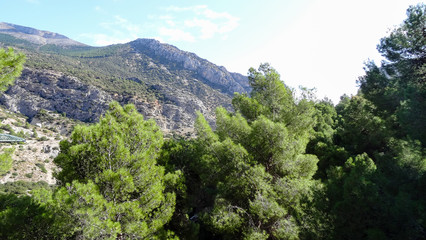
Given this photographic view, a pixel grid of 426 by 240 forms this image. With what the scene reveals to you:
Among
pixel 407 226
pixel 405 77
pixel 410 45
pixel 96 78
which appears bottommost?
pixel 96 78

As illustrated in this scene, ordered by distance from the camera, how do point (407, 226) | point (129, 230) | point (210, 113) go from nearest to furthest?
point (407, 226) < point (129, 230) < point (210, 113)

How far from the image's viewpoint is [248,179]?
9.52 metres

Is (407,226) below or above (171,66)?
below

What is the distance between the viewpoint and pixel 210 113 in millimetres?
109312

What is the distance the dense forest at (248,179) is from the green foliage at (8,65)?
3 centimetres

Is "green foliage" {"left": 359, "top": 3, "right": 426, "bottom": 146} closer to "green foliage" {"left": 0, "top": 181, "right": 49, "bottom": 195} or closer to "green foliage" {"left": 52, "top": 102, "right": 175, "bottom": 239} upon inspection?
"green foliage" {"left": 52, "top": 102, "right": 175, "bottom": 239}

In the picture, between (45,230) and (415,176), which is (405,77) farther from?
(45,230)

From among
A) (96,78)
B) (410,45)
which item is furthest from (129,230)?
(96,78)

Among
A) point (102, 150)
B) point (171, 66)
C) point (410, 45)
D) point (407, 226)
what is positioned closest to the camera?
point (407, 226)

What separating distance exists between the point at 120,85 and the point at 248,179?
379ft

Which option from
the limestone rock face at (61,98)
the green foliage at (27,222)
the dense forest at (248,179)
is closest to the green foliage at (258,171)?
the dense forest at (248,179)

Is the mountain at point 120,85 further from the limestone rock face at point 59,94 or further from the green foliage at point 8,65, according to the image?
the green foliage at point 8,65

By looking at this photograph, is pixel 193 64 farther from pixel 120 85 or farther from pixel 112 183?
pixel 112 183

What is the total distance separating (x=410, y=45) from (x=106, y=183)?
1732 cm
